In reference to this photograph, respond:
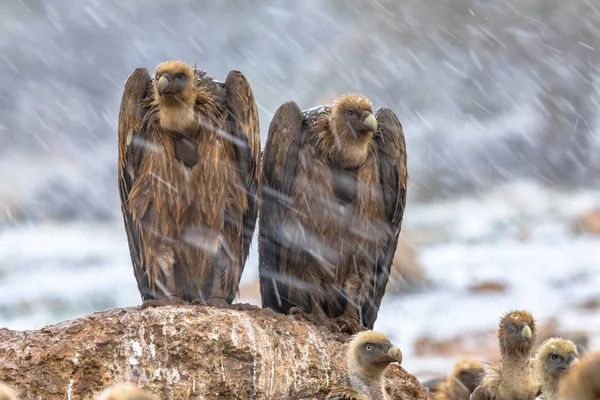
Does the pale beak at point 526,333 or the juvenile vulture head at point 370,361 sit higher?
the pale beak at point 526,333

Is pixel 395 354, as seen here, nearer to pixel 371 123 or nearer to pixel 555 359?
pixel 555 359

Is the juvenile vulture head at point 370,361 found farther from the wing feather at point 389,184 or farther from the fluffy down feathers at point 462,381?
the fluffy down feathers at point 462,381

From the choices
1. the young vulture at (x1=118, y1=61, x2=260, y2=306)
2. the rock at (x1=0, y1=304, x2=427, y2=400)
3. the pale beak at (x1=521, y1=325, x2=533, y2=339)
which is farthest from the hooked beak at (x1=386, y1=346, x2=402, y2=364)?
the young vulture at (x1=118, y1=61, x2=260, y2=306)

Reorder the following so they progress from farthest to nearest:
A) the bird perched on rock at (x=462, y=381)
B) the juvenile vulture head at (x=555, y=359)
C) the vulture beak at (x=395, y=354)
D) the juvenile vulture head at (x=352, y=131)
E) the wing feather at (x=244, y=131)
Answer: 1. the bird perched on rock at (x=462, y=381)
2. the juvenile vulture head at (x=352, y=131)
3. the wing feather at (x=244, y=131)
4. the juvenile vulture head at (x=555, y=359)
5. the vulture beak at (x=395, y=354)

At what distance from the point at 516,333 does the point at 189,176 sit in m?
3.15

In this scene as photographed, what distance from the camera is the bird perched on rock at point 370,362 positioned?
24.7 feet

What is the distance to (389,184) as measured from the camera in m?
9.41

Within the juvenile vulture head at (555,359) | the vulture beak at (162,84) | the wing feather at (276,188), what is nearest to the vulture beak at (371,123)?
the wing feather at (276,188)

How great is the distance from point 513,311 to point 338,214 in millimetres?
1805

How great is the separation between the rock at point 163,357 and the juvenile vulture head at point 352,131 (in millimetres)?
2019

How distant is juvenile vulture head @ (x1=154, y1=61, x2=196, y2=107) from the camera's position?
8.50 metres

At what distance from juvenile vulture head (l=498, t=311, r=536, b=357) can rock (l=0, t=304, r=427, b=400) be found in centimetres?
175

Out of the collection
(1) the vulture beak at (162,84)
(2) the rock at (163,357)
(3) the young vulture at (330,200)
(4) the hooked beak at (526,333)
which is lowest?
(2) the rock at (163,357)

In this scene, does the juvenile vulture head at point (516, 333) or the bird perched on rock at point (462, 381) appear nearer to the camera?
the juvenile vulture head at point (516, 333)
